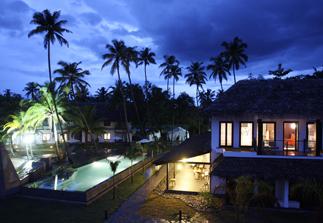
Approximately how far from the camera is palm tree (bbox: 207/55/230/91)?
49.0m

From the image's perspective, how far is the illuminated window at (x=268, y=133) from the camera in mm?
17895

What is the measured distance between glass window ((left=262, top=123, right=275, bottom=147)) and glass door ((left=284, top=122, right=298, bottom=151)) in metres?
0.75

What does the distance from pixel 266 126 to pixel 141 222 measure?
982cm

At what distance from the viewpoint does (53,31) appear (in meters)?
27.9

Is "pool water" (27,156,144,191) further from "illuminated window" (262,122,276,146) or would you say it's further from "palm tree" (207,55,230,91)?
"palm tree" (207,55,230,91)

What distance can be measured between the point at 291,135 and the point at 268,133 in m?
1.36

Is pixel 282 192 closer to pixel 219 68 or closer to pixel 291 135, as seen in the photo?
pixel 291 135

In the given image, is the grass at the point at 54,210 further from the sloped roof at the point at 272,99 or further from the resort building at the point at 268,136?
the sloped roof at the point at 272,99

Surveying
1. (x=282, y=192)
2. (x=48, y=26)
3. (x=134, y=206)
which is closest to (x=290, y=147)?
(x=282, y=192)

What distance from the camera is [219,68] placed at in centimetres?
4962

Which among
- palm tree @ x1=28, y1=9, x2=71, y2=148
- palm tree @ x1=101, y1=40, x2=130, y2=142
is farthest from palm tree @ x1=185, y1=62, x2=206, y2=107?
palm tree @ x1=28, y1=9, x2=71, y2=148

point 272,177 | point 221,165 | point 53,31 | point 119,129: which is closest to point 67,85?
point 53,31

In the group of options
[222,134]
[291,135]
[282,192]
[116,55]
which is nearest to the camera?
[282,192]

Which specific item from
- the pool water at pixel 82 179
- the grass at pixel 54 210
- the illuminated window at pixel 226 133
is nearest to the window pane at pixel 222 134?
the illuminated window at pixel 226 133
